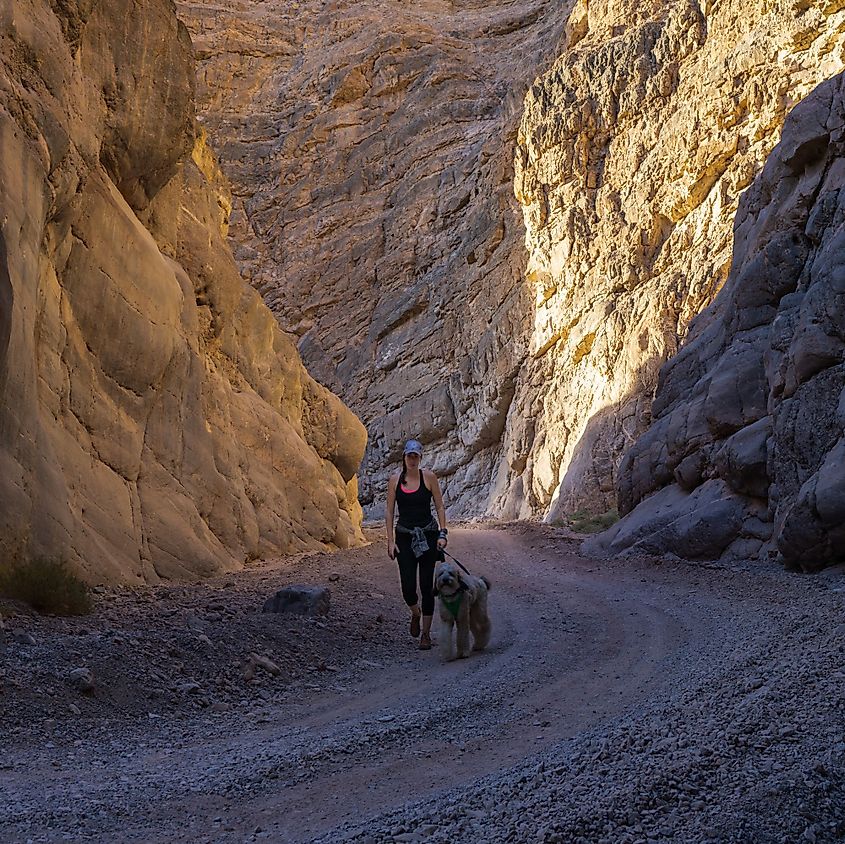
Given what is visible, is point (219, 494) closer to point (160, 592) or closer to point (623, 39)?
point (160, 592)

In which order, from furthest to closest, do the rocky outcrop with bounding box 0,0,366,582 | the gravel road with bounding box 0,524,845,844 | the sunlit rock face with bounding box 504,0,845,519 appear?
the sunlit rock face with bounding box 504,0,845,519 < the rocky outcrop with bounding box 0,0,366,582 < the gravel road with bounding box 0,524,845,844

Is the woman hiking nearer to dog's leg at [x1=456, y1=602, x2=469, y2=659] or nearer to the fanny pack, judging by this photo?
the fanny pack

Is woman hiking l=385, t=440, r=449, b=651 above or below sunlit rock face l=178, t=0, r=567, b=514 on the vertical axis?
below

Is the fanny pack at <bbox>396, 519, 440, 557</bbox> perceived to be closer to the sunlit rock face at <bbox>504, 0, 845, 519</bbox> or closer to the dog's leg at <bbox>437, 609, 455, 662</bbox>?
the dog's leg at <bbox>437, 609, 455, 662</bbox>

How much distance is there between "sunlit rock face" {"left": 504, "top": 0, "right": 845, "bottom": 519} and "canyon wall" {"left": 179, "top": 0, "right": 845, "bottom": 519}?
10 centimetres

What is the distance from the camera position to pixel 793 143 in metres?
14.2

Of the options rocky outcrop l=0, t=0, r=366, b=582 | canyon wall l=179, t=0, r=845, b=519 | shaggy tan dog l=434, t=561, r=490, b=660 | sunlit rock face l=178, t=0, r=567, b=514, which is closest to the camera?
shaggy tan dog l=434, t=561, r=490, b=660

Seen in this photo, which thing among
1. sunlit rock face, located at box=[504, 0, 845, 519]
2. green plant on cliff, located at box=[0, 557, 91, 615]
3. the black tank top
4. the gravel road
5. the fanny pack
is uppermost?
sunlit rock face, located at box=[504, 0, 845, 519]

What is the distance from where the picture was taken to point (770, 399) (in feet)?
39.3

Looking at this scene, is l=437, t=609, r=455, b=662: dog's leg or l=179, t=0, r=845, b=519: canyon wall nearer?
l=437, t=609, r=455, b=662: dog's leg

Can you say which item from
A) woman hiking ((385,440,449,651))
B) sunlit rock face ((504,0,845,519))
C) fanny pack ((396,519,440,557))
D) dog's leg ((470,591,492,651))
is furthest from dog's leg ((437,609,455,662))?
sunlit rock face ((504,0,845,519))

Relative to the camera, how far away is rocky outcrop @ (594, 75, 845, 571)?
10.2m

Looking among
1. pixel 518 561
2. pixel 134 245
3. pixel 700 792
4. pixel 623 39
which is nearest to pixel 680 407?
pixel 518 561

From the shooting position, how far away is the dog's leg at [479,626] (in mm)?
6656
